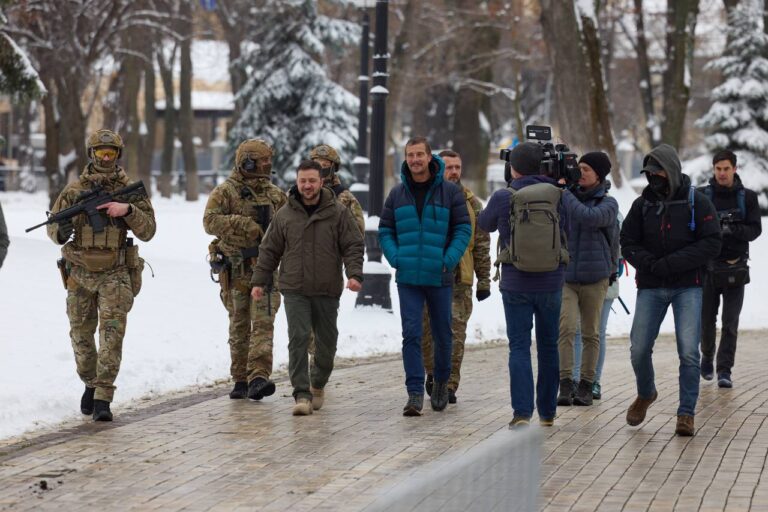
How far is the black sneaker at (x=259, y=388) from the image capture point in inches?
420

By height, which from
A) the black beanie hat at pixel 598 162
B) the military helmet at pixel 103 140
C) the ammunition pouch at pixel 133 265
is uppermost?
the military helmet at pixel 103 140

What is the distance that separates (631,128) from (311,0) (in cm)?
3784

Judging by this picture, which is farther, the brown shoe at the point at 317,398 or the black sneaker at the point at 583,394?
the black sneaker at the point at 583,394

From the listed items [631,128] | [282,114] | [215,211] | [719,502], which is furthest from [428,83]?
[719,502]

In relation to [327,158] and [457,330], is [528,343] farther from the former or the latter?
[327,158]

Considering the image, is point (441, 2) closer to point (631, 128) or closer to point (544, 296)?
point (631, 128)

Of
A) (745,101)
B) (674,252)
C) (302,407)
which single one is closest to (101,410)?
(302,407)

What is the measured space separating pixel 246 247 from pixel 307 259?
81 centimetres

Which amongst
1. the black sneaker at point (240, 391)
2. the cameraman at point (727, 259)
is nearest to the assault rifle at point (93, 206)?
the black sneaker at point (240, 391)

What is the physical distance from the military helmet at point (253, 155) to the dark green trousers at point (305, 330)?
1.07 metres

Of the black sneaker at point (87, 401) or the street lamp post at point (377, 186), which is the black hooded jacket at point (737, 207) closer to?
the black sneaker at point (87, 401)

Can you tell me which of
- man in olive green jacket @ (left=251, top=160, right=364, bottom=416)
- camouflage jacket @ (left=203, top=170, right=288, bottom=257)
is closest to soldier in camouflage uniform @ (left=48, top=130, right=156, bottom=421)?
camouflage jacket @ (left=203, top=170, right=288, bottom=257)

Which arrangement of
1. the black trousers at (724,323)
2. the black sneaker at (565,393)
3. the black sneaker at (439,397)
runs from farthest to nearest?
the black trousers at (724,323), the black sneaker at (565,393), the black sneaker at (439,397)

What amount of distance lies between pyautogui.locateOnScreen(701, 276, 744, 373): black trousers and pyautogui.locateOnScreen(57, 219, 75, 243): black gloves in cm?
513
